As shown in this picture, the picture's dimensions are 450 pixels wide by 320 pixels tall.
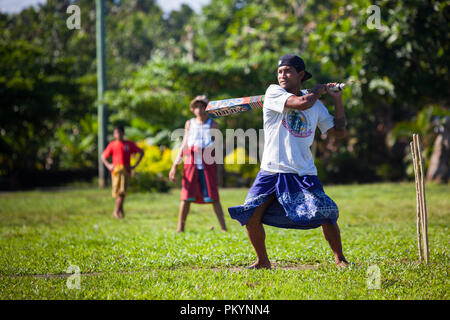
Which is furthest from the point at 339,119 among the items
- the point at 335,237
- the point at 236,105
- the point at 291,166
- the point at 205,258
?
the point at 205,258

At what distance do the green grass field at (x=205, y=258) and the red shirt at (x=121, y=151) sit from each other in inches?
48.3

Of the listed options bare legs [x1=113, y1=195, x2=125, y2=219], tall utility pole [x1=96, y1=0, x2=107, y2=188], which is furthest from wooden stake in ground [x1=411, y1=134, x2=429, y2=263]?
tall utility pole [x1=96, y1=0, x2=107, y2=188]

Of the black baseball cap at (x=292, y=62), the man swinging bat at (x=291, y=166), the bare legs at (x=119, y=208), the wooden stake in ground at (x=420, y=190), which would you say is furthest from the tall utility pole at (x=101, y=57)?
the wooden stake in ground at (x=420, y=190)

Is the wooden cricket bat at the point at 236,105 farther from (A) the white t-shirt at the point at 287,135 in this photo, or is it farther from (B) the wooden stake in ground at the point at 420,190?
(B) the wooden stake in ground at the point at 420,190

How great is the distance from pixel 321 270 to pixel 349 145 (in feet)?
69.4

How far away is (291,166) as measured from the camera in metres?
5.08

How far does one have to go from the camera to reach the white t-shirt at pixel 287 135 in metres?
5.07

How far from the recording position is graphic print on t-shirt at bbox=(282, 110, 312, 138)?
16.7 feet

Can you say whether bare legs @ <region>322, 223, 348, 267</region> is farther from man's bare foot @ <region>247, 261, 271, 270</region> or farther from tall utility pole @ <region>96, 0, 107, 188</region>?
tall utility pole @ <region>96, 0, 107, 188</region>

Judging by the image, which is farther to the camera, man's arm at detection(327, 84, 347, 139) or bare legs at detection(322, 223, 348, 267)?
bare legs at detection(322, 223, 348, 267)

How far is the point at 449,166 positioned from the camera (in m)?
19.1

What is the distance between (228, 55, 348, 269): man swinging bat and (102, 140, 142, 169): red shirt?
6037 mm
